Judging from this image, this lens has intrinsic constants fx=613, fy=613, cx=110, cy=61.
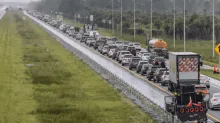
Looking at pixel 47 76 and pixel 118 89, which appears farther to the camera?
pixel 47 76

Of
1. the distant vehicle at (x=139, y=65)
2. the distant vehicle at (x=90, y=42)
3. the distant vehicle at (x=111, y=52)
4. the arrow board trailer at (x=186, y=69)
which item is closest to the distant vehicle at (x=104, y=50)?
the distant vehicle at (x=111, y=52)

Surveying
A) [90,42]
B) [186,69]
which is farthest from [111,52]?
[186,69]

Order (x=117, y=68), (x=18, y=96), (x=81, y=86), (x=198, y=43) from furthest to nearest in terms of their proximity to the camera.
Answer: (x=198, y=43)
(x=117, y=68)
(x=81, y=86)
(x=18, y=96)

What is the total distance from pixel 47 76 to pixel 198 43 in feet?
152

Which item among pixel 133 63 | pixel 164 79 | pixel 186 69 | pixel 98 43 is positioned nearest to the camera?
pixel 186 69

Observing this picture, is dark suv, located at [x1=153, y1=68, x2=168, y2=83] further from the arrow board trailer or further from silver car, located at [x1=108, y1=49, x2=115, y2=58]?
silver car, located at [x1=108, y1=49, x2=115, y2=58]

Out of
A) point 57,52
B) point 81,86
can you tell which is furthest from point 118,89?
point 57,52

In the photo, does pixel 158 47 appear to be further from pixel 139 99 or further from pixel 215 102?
pixel 215 102

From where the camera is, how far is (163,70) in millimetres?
52219

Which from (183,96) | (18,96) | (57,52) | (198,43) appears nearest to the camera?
(183,96)

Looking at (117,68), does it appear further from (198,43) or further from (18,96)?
(198,43)

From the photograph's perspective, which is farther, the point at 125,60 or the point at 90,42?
the point at 90,42

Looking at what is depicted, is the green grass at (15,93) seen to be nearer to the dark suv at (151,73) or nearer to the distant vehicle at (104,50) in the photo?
the dark suv at (151,73)

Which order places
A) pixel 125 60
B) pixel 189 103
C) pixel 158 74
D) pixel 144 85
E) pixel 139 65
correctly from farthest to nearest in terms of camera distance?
1. pixel 125 60
2. pixel 139 65
3. pixel 158 74
4. pixel 144 85
5. pixel 189 103
